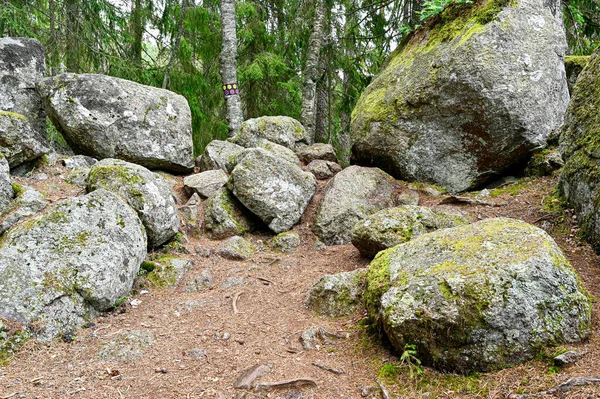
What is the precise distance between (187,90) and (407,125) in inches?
277

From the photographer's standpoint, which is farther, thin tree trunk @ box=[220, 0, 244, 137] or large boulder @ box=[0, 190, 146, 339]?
thin tree trunk @ box=[220, 0, 244, 137]

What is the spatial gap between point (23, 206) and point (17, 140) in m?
Result: 1.52

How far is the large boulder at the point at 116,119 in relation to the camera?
7.65 m

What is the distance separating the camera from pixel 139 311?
5035 millimetres

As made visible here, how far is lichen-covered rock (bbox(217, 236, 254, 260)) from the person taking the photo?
21.9 ft

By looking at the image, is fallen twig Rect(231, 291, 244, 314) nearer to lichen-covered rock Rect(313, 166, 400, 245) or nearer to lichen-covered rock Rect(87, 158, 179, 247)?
lichen-covered rock Rect(87, 158, 179, 247)

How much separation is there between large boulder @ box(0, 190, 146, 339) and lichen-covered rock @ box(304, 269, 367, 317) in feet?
8.04

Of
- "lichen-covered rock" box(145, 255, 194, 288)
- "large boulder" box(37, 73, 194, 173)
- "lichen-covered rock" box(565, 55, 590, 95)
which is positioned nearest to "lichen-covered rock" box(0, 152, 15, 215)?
"lichen-covered rock" box(145, 255, 194, 288)

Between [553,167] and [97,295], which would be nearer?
[97,295]

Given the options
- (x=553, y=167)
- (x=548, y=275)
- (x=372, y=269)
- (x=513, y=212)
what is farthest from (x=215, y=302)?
(x=553, y=167)

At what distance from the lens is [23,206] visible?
213 inches

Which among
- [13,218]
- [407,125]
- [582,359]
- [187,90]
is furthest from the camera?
[187,90]

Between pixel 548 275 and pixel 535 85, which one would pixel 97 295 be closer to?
pixel 548 275

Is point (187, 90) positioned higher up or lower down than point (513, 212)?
higher up
